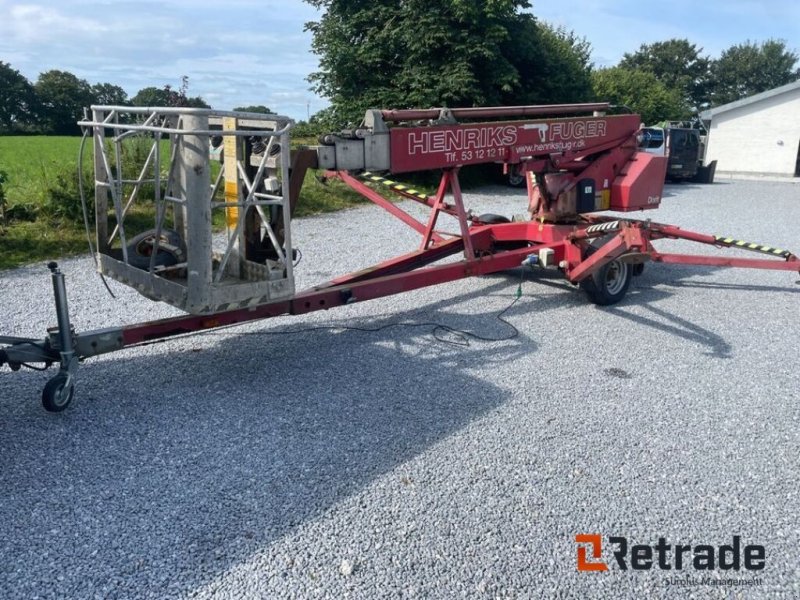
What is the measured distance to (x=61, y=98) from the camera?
57500 millimetres

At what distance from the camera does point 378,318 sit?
21.9 ft

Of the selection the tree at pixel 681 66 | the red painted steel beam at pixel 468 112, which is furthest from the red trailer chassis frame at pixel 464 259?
the tree at pixel 681 66

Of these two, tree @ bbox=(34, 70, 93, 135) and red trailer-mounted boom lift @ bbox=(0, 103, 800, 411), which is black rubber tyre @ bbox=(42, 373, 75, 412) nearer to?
red trailer-mounted boom lift @ bbox=(0, 103, 800, 411)

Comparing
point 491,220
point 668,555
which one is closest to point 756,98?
point 491,220

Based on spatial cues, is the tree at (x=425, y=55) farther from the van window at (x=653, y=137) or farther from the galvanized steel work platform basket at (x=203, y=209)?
the galvanized steel work platform basket at (x=203, y=209)

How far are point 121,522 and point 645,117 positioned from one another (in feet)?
122

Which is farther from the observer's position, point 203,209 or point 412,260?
point 412,260

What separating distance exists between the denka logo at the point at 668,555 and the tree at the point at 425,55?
1655cm

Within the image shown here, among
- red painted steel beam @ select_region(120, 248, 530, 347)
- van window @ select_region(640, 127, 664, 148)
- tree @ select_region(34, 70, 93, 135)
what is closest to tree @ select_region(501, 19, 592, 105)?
van window @ select_region(640, 127, 664, 148)

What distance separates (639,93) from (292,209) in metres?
35.9

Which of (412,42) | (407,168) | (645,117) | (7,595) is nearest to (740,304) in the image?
(407,168)

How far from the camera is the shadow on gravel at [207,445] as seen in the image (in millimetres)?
3119

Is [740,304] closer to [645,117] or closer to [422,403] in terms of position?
[422,403]

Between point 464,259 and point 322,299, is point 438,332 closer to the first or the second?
point 464,259
